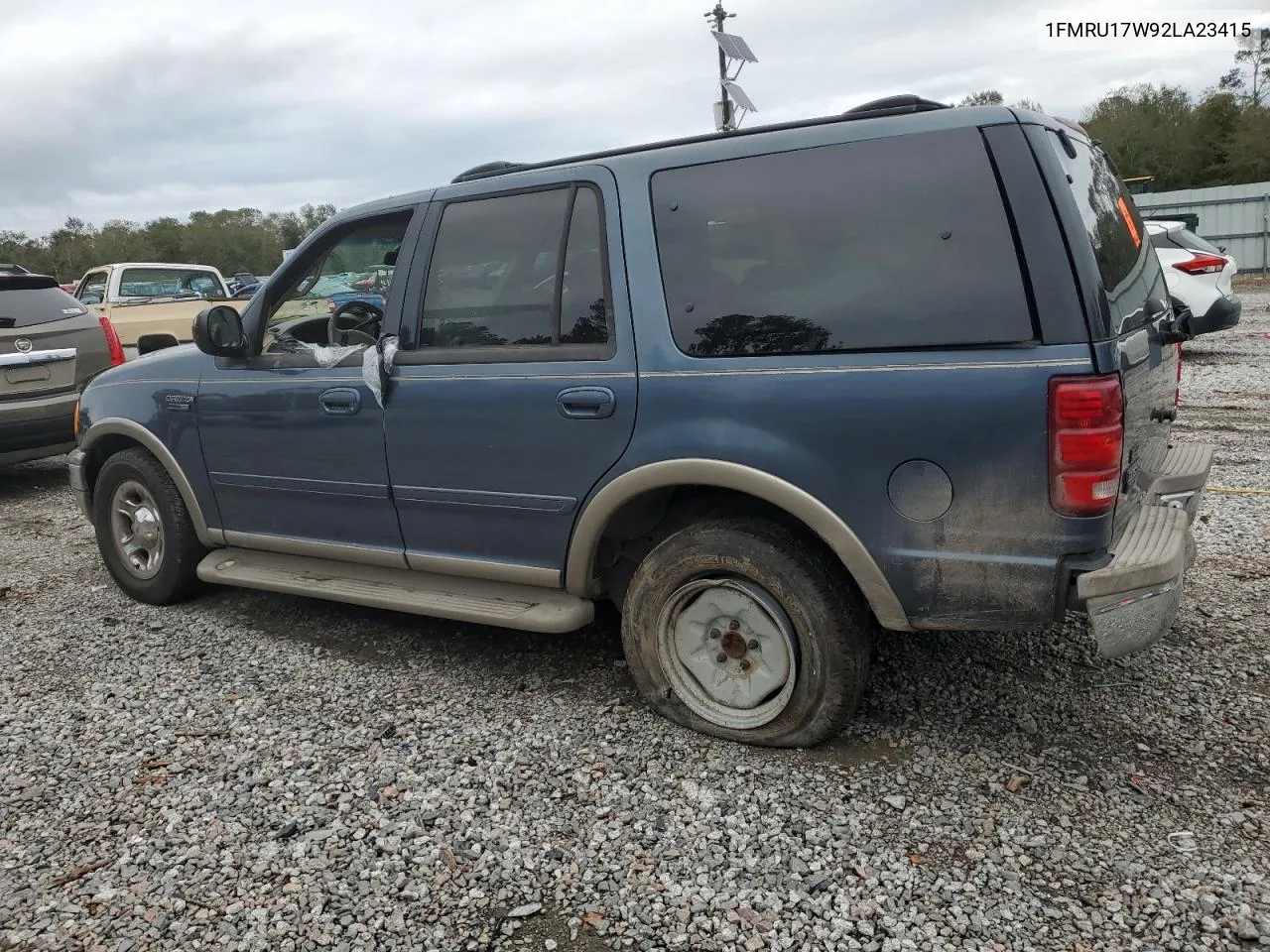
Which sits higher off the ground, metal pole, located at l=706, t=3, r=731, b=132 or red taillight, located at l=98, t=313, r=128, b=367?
metal pole, located at l=706, t=3, r=731, b=132

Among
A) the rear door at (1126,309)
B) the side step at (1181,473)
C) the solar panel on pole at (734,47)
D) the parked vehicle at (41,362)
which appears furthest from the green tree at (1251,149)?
the parked vehicle at (41,362)

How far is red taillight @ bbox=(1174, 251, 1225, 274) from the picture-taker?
10805mm

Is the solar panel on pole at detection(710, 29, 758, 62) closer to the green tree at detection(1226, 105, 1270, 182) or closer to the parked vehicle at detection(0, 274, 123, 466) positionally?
the parked vehicle at detection(0, 274, 123, 466)

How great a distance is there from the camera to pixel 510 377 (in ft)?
11.1

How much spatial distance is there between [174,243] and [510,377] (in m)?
72.8

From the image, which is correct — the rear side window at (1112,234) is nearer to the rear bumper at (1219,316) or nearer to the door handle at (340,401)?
the door handle at (340,401)

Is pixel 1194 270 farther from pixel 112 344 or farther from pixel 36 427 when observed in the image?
pixel 36 427

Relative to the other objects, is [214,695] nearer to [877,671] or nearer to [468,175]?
[468,175]

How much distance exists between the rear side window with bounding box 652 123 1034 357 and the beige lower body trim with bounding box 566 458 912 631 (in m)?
0.37

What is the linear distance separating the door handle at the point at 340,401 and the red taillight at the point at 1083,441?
2.53 m

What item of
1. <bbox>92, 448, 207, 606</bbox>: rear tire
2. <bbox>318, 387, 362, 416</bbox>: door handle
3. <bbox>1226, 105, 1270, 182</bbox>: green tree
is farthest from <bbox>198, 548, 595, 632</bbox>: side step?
<bbox>1226, 105, 1270, 182</bbox>: green tree

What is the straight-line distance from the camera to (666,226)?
3.15 metres

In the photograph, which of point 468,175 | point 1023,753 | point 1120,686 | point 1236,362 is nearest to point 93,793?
point 468,175

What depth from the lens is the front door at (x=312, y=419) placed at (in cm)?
380
